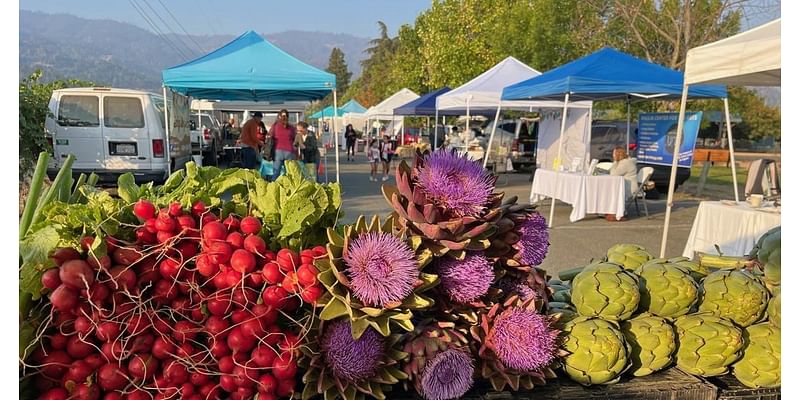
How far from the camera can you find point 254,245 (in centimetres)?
156

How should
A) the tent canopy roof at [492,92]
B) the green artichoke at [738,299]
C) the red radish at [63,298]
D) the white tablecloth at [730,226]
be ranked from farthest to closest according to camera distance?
the tent canopy roof at [492,92] → the white tablecloth at [730,226] → the green artichoke at [738,299] → the red radish at [63,298]

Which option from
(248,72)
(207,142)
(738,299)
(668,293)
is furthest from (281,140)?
(207,142)

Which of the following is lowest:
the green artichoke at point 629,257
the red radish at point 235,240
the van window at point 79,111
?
the green artichoke at point 629,257

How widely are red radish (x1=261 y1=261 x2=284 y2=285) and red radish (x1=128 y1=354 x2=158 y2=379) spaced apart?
1.26 ft

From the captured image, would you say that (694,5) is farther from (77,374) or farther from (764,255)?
(77,374)

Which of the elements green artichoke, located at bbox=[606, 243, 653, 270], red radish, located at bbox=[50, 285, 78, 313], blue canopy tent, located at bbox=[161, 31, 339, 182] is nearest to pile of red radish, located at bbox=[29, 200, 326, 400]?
red radish, located at bbox=[50, 285, 78, 313]

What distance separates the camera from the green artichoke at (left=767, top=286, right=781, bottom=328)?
6.05 feet

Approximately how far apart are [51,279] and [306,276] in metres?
0.70

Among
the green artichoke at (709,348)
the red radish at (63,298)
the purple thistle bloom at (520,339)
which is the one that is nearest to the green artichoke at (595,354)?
the purple thistle bloom at (520,339)

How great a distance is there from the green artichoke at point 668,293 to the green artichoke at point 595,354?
0.26 meters

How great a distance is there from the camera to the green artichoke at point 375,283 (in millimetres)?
1468

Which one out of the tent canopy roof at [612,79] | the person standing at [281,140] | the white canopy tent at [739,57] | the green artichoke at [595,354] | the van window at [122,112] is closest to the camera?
the green artichoke at [595,354]

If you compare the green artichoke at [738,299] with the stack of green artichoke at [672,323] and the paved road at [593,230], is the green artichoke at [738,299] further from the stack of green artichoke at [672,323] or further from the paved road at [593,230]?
the paved road at [593,230]

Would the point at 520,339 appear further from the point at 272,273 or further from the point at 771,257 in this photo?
the point at 771,257
